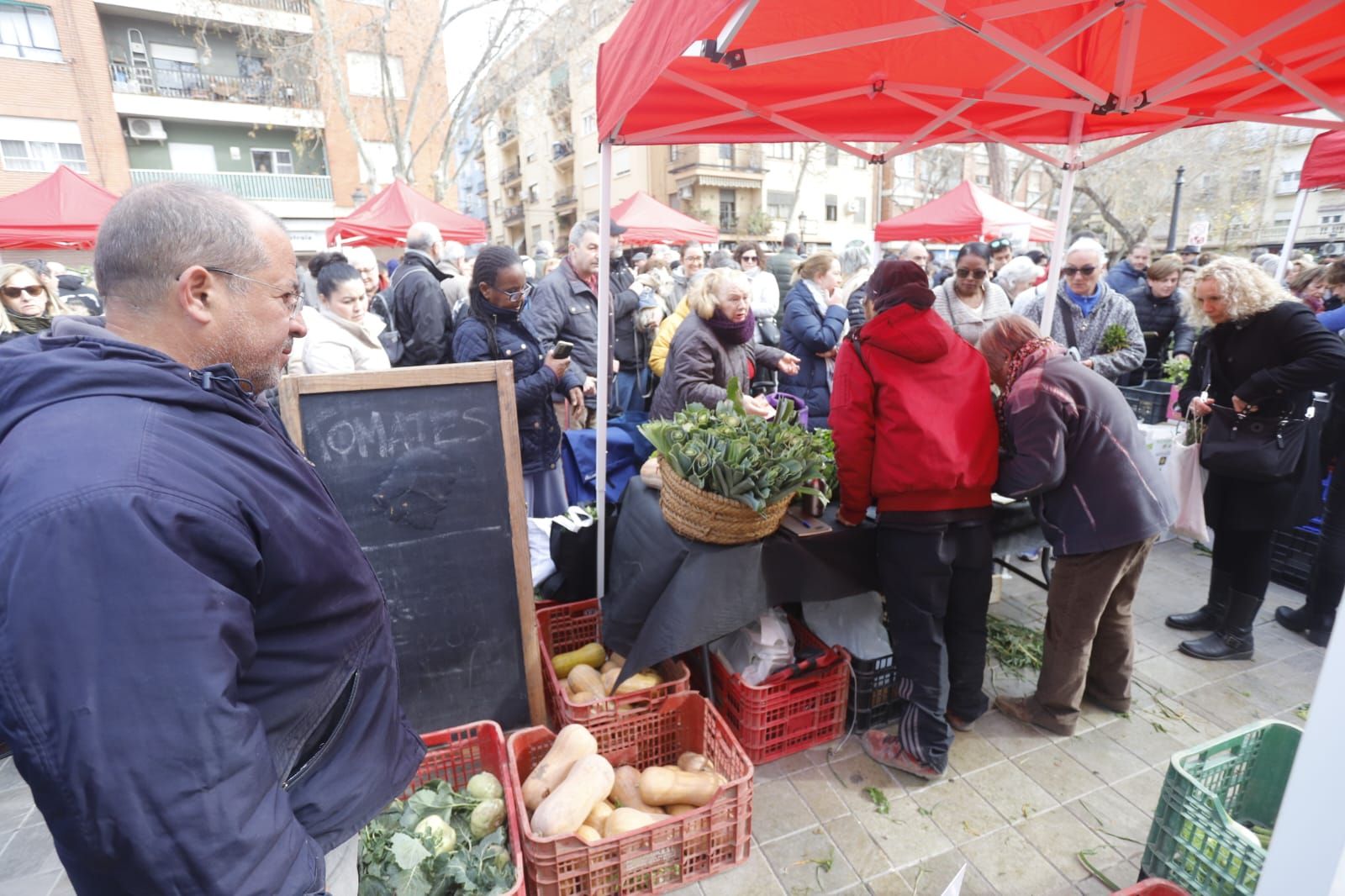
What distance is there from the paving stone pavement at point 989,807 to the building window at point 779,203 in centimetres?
3293

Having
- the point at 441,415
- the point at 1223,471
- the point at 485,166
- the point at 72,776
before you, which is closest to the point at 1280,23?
the point at 1223,471

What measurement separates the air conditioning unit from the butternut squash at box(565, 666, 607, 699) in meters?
26.7

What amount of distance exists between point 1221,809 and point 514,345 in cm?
332

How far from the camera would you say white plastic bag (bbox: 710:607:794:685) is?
2.74 metres

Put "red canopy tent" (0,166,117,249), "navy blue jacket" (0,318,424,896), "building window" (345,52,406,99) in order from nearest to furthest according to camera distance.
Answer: "navy blue jacket" (0,318,424,896), "red canopy tent" (0,166,117,249), "building window" (345,52,406,99)

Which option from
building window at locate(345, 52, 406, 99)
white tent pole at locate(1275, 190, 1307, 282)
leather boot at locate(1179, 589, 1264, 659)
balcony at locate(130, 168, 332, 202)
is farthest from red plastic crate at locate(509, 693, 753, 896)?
balcony at locate(130, 168, 332, 202)

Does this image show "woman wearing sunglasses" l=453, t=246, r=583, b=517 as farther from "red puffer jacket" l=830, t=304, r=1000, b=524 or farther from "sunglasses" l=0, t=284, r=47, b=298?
"sunglasses" l=0, t=284, r=47, b=298

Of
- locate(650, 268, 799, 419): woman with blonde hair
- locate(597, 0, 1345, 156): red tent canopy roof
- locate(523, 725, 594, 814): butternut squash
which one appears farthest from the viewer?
locate(650, 268, 799, 419): woman with blonde hair

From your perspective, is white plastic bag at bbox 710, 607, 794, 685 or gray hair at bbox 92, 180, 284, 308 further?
white plastic bag at bbox 710, 607, 794, 685

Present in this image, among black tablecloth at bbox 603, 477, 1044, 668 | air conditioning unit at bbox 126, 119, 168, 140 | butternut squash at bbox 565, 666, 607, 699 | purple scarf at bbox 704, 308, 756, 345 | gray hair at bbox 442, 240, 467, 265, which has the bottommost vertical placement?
butternut squash at bbox 565, 666, 607, 699

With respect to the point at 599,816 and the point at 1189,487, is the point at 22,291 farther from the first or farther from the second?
the point at 1189,487

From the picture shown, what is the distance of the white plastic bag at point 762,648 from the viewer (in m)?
2.74

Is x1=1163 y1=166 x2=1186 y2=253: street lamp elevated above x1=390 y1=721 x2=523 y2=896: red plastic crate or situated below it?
above

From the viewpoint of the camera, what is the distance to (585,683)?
277cm
